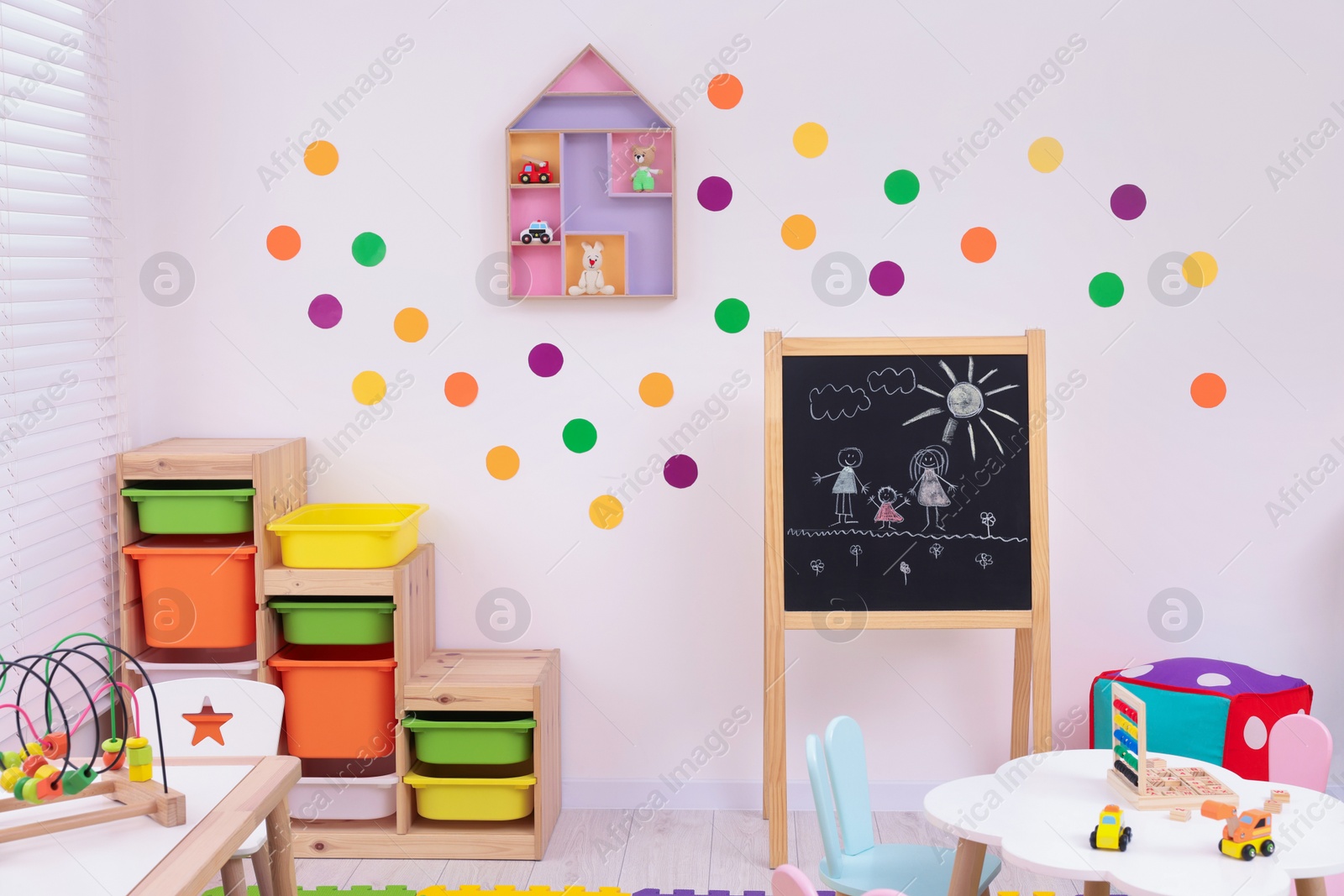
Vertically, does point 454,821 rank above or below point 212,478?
below

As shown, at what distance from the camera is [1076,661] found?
326cm

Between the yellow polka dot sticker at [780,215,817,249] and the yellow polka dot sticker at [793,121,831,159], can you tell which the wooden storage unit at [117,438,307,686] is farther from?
the yellow polka dot sticker at [793,121,831,159]

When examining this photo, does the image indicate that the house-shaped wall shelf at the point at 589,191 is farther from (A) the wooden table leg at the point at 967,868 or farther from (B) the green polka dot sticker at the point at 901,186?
(A) the wooden table leg at the point at 967,868

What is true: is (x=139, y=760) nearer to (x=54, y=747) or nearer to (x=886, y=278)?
(x=54, y=747)

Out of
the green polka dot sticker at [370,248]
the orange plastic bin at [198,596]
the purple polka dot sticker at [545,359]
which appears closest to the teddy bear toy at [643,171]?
the purple polka dot sticker at [545,359]

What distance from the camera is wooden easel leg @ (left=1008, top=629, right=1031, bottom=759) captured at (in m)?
3.08

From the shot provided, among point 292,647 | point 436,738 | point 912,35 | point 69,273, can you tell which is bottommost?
point 436,738

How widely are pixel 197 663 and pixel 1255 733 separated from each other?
2.88 m

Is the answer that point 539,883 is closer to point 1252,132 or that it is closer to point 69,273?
point 69,273

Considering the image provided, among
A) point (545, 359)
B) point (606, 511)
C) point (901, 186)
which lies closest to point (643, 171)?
point (545, 359)

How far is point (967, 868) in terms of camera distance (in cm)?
204

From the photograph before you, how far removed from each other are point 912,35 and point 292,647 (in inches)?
98.3

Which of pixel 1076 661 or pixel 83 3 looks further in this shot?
pixel 1076 661

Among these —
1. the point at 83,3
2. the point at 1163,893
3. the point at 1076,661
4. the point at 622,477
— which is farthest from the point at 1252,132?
the point at 83,3
